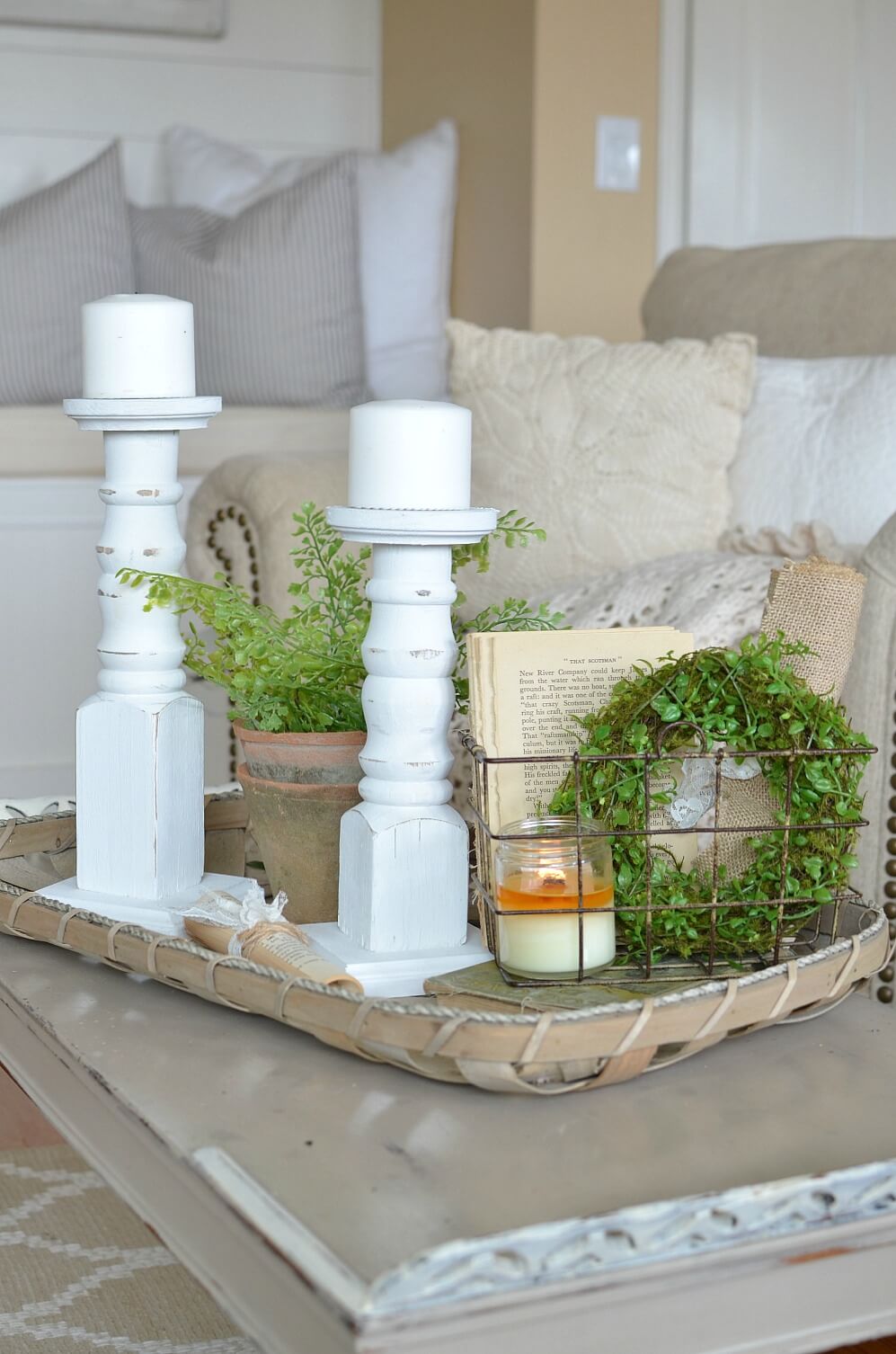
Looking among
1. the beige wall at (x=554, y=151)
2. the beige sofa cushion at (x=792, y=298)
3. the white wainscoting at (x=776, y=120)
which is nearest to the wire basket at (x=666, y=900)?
the beige sofa cushion at (x=792, y=298)

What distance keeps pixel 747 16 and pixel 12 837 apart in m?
2.79

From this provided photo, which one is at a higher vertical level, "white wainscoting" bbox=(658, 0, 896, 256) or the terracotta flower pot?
"white wainscoting" bbox=(658, 0, 896, 256)

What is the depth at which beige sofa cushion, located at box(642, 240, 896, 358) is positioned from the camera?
2002 mm

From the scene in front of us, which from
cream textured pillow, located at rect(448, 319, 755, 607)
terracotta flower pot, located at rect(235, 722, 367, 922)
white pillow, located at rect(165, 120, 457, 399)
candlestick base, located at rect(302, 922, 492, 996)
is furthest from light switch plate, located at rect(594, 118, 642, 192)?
candlestick base, located at rect(302, 922, 492, 996)

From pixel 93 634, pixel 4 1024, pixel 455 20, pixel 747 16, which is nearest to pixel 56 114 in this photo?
pixel 455 20

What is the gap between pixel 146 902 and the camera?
90 cm

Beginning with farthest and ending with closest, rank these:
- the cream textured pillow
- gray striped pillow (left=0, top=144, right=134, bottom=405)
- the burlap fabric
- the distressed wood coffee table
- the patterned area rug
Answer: gray striped pillow (left=0, top=144, right=134, bottom=405) → the cream textured pillow → the patterned area rug → the burlap fabric → the distressed wood coffee table

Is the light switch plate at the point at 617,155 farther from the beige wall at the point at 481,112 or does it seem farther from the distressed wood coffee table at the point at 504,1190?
the distressed wood coffee table at the point at 504,1190

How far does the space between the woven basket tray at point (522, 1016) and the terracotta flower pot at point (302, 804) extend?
12cm

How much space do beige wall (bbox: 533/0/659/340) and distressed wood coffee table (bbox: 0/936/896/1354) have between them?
2449 mm

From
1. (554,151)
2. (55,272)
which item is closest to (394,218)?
(554,151)

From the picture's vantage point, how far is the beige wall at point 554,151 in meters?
2.93

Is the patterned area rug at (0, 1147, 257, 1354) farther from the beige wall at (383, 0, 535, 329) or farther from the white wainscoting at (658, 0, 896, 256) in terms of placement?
the white wainscoting at (658, 0, 896, 256)

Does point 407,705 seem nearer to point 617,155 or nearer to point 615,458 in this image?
point 615,458
